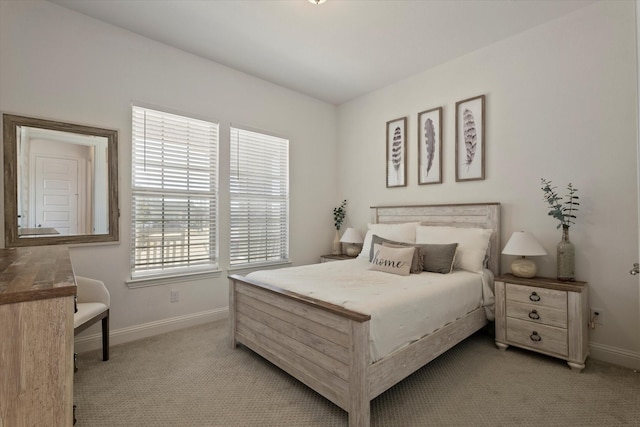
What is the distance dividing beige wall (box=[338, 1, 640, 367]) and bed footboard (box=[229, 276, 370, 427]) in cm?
217

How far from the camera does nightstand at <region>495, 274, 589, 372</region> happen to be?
2.32 m

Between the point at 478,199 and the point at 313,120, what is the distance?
2.44 metres

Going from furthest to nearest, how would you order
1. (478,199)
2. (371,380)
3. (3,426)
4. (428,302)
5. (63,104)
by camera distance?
1. (478,199)
2. (63,104)
3. (428,302)
4. (371,380)
5. (3,426)

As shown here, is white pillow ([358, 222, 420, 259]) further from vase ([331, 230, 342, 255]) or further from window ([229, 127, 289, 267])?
window ([229, 127, 289, 267])

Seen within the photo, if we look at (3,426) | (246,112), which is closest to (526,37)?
(246,112)

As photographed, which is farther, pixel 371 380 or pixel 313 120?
pixel 313 120

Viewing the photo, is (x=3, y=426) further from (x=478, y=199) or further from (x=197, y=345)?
(x=478, y=199)

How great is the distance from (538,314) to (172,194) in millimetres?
3483

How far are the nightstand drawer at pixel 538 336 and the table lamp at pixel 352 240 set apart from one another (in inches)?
75.6

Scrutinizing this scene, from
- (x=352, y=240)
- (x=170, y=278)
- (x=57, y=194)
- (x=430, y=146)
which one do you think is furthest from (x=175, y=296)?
(x=430, y=146)

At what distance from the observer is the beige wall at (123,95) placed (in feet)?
7.92

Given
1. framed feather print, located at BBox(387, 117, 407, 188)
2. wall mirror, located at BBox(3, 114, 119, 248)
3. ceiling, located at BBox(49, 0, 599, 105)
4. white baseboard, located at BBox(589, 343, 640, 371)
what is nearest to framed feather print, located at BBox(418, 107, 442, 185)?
framed feather print, located at BBox(387, 117, 407, 188)

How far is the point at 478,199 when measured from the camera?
3.22 m

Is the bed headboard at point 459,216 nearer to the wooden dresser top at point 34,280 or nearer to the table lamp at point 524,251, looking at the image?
the table lamp at point 524,251
